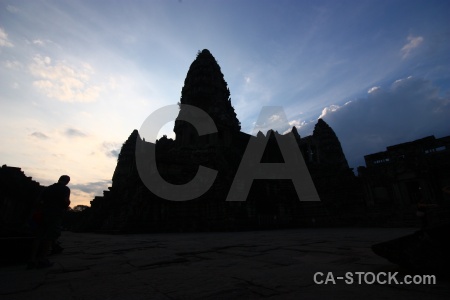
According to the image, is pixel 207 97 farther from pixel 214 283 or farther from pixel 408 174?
pixel 214 283

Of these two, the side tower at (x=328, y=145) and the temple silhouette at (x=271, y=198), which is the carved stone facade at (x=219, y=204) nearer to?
the temple silhouette at (x=271, y=198)

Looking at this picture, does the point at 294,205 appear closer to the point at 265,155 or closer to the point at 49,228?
the point at 265,155

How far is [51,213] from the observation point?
13.5ft

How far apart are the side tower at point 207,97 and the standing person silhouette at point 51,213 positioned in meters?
25.1

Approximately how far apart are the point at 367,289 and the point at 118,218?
16.3 meters

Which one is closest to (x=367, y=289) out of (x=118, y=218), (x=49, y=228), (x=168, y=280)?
(x=168, y=280)

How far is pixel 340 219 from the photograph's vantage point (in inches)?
643

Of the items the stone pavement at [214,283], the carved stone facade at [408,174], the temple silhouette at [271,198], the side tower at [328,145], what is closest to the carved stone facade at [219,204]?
the temple silhouette at [271,198]

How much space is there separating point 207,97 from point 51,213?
31294 millimetres

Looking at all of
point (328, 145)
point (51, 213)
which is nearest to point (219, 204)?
point (51, 213)

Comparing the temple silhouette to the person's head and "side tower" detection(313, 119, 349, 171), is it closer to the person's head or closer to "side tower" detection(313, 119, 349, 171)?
the person's head

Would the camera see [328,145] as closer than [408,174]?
No

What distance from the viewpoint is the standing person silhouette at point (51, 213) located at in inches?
156

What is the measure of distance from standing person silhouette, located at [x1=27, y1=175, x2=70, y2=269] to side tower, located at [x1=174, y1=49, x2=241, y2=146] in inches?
988
